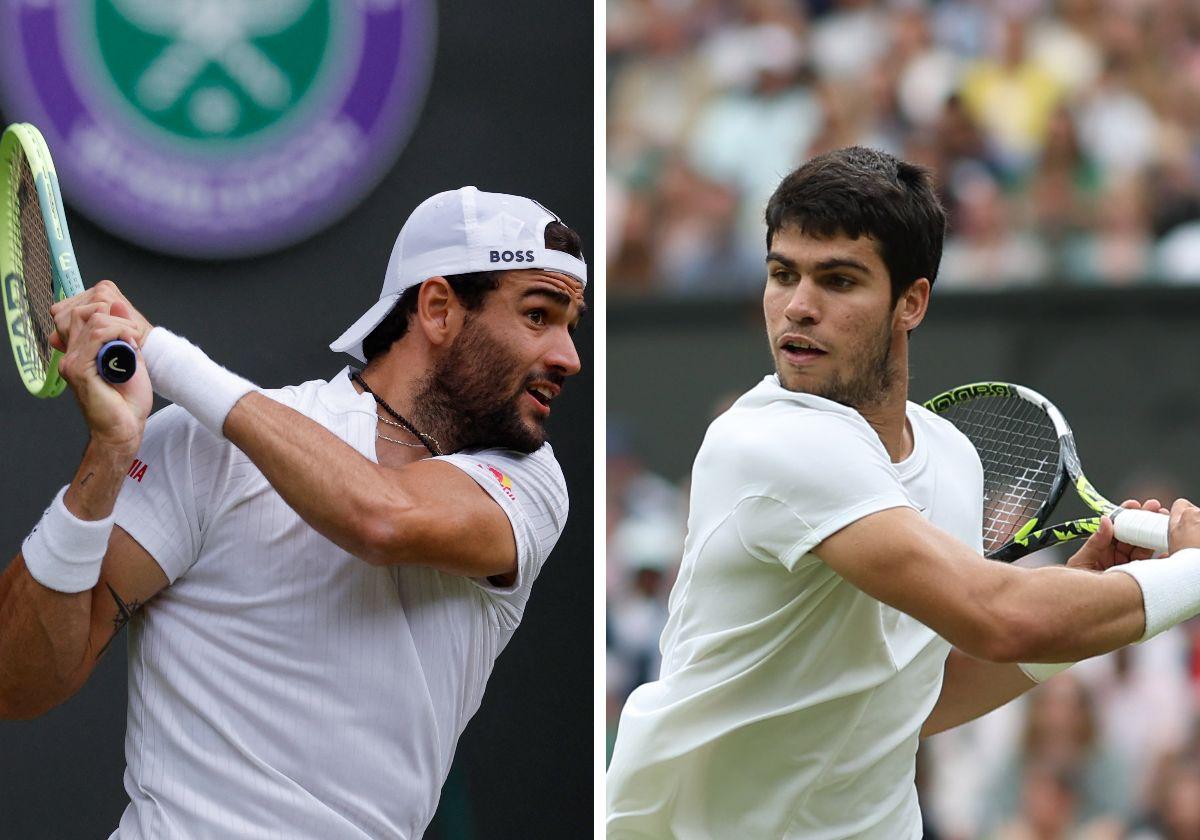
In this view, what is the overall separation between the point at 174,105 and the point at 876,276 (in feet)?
4.27

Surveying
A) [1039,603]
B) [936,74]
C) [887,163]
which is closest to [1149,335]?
[936,74]

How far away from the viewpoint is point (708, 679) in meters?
2.50

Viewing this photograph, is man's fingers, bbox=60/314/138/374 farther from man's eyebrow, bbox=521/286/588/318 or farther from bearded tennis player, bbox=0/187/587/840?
man's eyebrow, bbox=521/286/588/318

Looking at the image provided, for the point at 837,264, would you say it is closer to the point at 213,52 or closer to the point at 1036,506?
the point at 1036,506

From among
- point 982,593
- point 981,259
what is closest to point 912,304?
point 982,593

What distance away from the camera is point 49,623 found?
2.03 meters

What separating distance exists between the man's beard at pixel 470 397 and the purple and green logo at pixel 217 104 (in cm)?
82

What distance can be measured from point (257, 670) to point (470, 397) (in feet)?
1.57

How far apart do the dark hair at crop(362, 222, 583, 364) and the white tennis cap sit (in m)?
0.01

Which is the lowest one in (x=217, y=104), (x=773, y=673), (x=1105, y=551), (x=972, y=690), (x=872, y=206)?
(x=972, y=690)

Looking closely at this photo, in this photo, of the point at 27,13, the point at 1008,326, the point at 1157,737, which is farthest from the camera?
the point at 1008,326

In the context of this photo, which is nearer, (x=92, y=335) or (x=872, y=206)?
(x=92, y=335)

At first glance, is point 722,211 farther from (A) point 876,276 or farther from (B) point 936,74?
(A) point 876,276

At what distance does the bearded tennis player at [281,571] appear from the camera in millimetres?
1973
